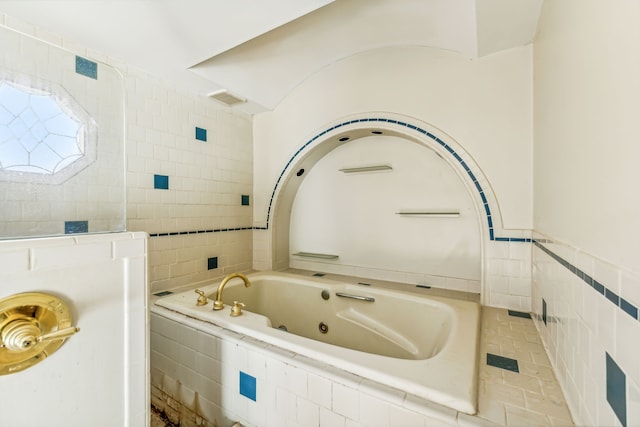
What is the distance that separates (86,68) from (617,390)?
1482 millimetres

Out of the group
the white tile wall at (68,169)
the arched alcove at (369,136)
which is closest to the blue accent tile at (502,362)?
the arched alcove at (369,136)

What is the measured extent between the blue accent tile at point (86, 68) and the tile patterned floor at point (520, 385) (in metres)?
1.48

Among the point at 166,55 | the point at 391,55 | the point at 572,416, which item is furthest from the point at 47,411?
the point at 391,55

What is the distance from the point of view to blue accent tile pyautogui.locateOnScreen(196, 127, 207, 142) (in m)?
A: 1.97

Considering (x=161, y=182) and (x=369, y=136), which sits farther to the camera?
(x=369, y=136)

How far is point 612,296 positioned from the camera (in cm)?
52

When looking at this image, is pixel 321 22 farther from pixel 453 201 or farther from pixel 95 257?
pixel 95 257

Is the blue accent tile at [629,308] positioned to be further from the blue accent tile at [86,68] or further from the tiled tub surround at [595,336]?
the blue accent tile at [86,68]

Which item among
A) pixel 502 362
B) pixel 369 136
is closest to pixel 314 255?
pixel 369 136

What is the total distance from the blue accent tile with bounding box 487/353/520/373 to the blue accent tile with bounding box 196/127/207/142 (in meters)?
2.17

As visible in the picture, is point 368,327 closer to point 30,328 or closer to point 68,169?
point 30,328

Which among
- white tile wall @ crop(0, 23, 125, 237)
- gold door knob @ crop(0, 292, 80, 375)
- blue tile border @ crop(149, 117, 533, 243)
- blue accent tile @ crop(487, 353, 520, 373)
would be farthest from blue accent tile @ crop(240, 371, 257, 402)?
blue tile border @ crop(149, 117, 533, 243)

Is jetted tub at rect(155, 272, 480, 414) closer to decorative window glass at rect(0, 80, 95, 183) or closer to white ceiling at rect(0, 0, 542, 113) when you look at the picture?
decorative window glass at rect(0, 80, 95, 183)

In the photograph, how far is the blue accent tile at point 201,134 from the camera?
197cm
